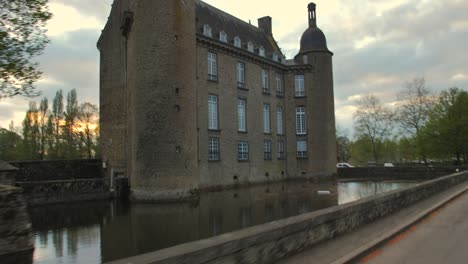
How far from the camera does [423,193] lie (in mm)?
14172

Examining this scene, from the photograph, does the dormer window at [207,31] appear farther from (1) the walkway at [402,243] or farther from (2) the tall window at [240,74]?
(1) the walkway at [402,243]

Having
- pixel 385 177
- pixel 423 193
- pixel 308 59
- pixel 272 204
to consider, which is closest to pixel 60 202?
pixel 272 204

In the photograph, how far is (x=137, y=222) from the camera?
53.0 feet

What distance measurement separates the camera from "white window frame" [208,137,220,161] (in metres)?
30.0

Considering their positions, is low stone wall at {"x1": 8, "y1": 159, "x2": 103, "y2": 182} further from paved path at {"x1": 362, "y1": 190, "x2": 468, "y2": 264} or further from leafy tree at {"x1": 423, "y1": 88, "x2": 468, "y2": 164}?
leafy tree at {"x1": 423, "y1": 88, "x2": 468, "y2": 164}

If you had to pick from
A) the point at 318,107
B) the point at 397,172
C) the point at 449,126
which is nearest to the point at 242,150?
the point at 318,107

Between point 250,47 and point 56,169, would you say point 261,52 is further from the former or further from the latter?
point 56,169

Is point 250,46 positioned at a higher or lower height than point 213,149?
higher

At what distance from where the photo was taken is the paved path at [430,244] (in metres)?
6.26

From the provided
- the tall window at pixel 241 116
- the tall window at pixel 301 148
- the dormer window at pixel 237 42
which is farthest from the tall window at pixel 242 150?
the dormer window at pixel 237 42

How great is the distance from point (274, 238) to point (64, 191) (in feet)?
72.4

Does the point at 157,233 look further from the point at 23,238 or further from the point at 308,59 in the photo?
the point at 308,59

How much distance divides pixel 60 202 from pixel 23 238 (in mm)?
14750

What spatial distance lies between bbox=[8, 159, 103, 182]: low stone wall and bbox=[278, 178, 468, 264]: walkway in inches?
988
